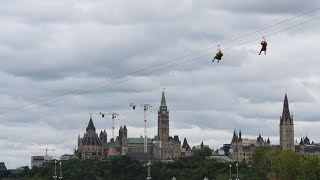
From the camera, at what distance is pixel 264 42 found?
223 ft

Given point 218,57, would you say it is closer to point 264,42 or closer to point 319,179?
point 264,42

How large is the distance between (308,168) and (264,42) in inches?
5260

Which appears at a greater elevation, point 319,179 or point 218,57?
point 218,57

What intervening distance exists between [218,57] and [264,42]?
4.19 meters

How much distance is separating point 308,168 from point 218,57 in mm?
132440

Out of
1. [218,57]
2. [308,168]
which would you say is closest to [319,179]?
[308,168]

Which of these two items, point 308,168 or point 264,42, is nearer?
point 264,42

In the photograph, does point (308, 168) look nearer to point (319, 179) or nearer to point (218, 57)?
point (319, 179)

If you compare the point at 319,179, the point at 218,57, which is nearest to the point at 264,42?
the point at 218,57

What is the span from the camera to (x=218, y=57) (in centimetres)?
6975

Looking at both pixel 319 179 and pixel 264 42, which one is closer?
pixel 264 42

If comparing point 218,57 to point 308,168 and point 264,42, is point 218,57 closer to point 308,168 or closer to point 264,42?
point 264,42

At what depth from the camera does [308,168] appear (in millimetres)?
197000

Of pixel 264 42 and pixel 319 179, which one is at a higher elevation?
pixel 264 42
